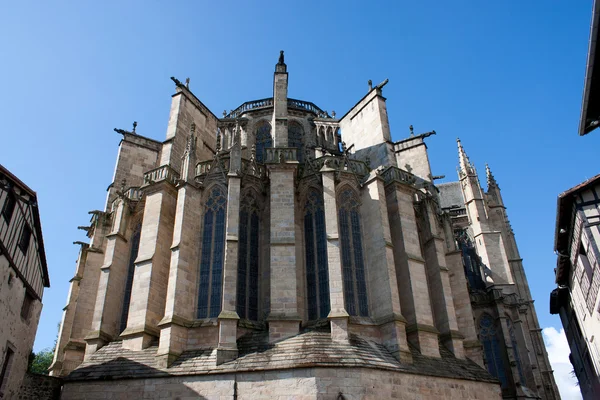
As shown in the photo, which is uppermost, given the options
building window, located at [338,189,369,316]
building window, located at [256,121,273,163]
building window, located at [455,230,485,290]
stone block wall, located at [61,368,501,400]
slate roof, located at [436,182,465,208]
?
slate roof, located at [436,182,465,208]

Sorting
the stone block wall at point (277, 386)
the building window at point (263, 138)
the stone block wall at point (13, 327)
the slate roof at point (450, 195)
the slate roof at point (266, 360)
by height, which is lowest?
the stone block wall at point (277, 386)

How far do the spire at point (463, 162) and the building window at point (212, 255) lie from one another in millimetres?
16623

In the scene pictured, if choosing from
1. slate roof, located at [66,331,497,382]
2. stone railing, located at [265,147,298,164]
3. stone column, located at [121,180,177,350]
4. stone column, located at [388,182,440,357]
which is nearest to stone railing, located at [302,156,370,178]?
stone railing, located at [265,147,298,164]

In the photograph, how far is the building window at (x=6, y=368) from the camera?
12684 mm

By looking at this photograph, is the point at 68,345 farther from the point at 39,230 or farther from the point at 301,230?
the point at 301,230

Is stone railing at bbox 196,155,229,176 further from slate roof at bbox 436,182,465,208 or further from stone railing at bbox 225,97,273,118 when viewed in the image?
slate roof at bbox 436,182,465,208

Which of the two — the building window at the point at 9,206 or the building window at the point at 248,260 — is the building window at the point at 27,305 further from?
the building window at the point at 248,260

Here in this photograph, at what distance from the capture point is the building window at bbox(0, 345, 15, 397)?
12684mm

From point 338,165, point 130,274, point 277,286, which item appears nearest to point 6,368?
point 130,274

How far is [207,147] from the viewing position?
68.3 ft

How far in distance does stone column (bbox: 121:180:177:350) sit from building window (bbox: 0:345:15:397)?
2.99 m

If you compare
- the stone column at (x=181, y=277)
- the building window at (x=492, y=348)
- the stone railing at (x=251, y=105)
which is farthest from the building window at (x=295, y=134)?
the building window at (x=492, y=348)

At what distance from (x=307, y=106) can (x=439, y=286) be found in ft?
45.2

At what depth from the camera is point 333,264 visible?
48.0 feet
